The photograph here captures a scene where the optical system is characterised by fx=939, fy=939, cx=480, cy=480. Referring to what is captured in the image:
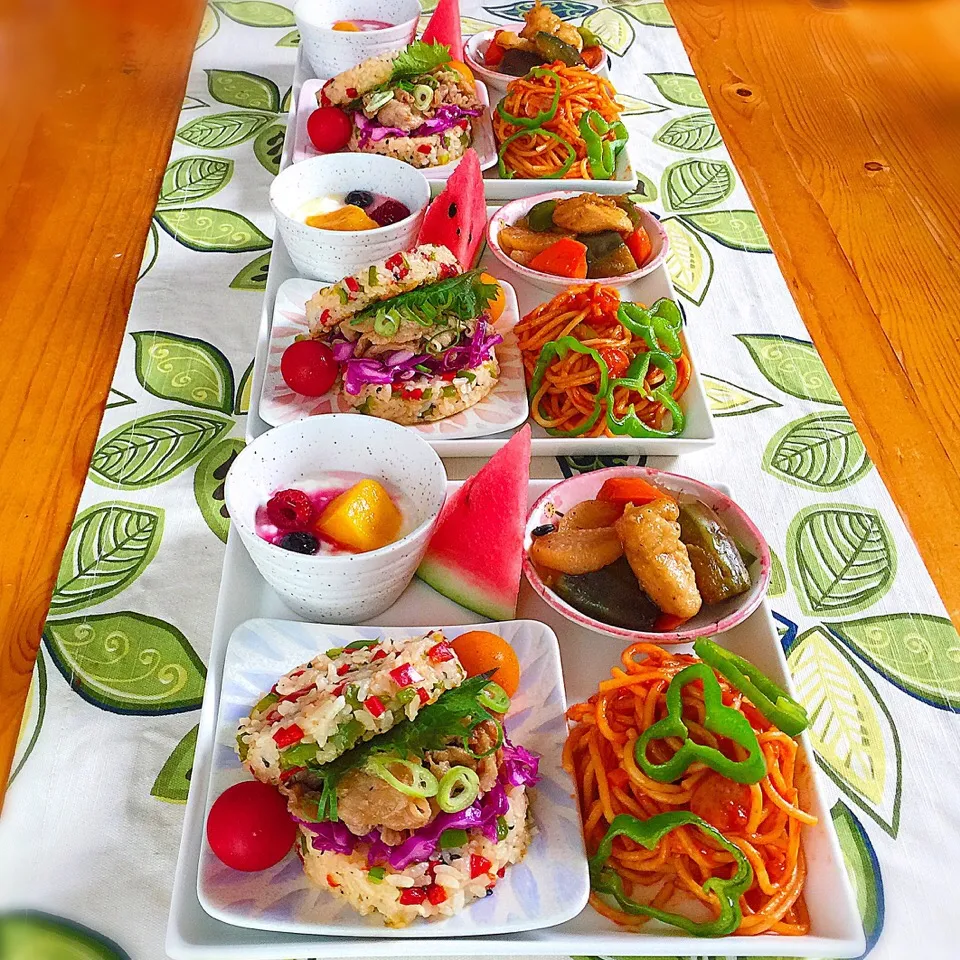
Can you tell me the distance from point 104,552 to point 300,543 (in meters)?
0.57

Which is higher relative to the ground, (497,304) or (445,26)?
(445,26)

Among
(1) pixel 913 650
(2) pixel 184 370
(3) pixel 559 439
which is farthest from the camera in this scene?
(2) pixel 184 370

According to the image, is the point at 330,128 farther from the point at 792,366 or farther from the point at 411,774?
the point at 411,774

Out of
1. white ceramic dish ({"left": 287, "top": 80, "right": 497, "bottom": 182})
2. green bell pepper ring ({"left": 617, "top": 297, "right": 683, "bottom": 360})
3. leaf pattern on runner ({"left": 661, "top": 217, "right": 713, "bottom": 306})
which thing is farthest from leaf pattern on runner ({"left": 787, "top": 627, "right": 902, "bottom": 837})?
white ceramic dish ({"left": 287, "top": 80, "right": 497, "bottom": 182})

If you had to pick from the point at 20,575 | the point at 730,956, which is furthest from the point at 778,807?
the point at 20,575

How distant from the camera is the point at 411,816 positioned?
1.45m

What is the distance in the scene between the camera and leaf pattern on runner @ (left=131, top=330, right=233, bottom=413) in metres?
2.58

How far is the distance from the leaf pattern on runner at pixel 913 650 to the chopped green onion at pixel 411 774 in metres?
1.09

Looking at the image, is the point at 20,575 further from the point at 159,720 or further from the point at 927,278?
the point at 927,278

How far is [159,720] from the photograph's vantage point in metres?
1.89

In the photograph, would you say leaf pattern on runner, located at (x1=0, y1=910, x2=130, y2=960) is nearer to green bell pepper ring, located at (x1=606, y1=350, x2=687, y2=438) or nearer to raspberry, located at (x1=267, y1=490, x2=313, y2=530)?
raspberry, located at (x1=267, y1=490, x2=313, y2=530)

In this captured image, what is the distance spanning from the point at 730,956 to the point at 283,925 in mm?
729

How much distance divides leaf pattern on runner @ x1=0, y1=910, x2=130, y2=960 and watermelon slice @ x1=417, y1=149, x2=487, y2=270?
1.87 m

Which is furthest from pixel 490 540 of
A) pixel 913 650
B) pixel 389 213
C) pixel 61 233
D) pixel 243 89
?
pixel 243 89
